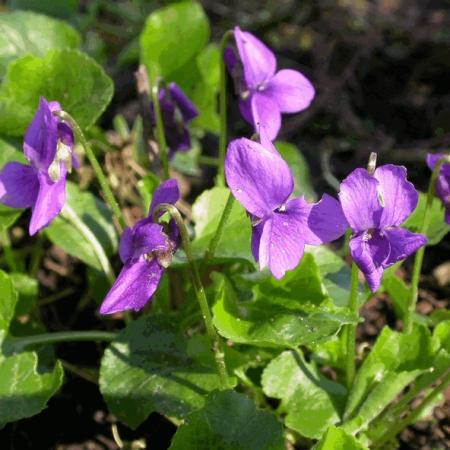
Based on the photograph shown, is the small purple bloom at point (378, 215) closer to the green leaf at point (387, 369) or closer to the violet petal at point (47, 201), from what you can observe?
the green leaf at point (387, 369)

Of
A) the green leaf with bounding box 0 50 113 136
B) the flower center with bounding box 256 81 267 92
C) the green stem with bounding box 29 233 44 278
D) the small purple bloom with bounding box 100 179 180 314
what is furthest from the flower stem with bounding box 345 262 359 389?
the green stem with bounding box 29 233 44 278

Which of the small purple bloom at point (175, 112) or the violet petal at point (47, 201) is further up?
the violet petal at point (47, 201)

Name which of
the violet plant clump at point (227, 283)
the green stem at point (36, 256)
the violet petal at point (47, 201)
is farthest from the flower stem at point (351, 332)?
the green stem at point (36, 256)

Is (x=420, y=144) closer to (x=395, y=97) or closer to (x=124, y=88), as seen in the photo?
(x=395, y=97)

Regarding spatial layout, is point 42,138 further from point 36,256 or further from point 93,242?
point 36,256

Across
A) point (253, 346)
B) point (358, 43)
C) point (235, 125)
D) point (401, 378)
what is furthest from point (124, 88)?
point (401, 378)
